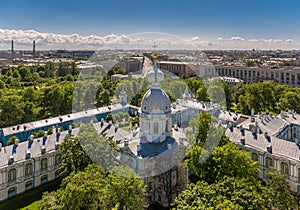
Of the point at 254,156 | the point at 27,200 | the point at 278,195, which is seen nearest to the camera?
the point at 278,195

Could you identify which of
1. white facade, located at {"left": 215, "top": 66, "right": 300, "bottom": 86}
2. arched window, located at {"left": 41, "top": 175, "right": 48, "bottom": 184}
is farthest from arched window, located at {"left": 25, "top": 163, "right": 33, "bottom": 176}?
white facade, located at {"left": 215, "top": 66, "right": 300, "bottom": 86}

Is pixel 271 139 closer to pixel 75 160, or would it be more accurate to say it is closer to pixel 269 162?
pixel 269 162

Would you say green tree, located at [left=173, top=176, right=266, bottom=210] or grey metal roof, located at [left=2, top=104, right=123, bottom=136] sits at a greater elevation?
grey metal roof, located at [left=2, top=104, right=123, bottom=136]

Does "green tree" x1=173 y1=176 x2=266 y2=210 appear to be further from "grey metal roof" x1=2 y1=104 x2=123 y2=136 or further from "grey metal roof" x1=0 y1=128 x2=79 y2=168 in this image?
"grey metal roof" x1=2 y1=104 x2=123 y2=136

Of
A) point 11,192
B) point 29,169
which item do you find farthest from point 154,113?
point 11,192

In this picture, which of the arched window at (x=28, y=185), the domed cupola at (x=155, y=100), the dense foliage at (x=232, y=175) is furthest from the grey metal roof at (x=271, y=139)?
the arched window at (x=28, y=185)

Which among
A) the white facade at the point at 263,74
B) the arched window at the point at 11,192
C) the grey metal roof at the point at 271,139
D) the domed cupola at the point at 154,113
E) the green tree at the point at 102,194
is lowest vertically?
the arched window at the point at 11,192

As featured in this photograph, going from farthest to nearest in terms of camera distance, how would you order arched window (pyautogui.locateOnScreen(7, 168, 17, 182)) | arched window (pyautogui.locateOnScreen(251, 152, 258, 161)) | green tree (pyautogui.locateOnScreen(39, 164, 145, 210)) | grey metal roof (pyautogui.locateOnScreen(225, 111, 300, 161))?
1. arched window (pyautogui.locateOnScreen(251, 152, 258, 161))
2. grey metal roof (pyautogui.locateOnScreen(225, 111, 300, 161))
3. arched window (pyautogui.locateOnScreen(7, 168, 17, 182))
4. green tree (pyautogui.locateOnScreen(39, 164, 145, 210))

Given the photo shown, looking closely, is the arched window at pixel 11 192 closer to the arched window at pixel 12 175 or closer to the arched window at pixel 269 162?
the arched window at pixel 12 175
